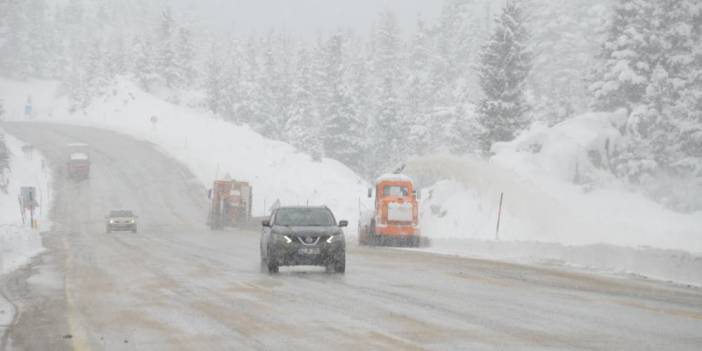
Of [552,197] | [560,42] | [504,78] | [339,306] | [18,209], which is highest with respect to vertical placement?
[560,42]

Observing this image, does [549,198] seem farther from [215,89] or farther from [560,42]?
[215,89]

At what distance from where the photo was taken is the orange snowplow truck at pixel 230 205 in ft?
174

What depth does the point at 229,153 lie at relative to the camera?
3246 inches

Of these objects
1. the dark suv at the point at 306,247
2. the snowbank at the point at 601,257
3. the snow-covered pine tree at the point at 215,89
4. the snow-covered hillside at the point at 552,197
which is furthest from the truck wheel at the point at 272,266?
the snow-covered pine tree at the point at 215,89

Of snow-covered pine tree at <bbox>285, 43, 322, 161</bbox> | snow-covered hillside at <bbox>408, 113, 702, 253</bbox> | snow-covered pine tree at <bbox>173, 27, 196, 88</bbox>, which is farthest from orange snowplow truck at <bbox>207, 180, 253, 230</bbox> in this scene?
snow-covered pine tree at <bbox>173, 27, 196, 88</bbox>

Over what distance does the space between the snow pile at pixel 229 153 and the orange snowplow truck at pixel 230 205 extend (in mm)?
6450

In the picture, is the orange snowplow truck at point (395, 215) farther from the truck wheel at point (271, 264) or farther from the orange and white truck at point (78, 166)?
the orange and white truck at point (78, 166)

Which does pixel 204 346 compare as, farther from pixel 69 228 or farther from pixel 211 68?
pixel 211 68

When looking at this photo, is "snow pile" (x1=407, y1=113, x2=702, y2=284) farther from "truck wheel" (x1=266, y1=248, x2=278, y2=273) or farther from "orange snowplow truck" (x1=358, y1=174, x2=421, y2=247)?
"truck wheel" (x1=266, y1=248, x2=278, y2=273)

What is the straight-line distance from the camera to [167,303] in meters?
14.3

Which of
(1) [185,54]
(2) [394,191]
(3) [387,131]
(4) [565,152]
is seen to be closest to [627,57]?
(4) [565,152]

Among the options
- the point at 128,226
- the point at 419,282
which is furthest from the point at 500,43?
the point at 419,282

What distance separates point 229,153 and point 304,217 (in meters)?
61.4

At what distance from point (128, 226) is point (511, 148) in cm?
2090
